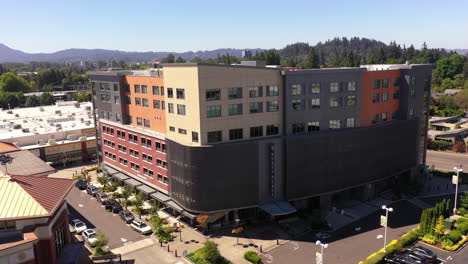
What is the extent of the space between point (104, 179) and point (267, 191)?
3585 centimetres

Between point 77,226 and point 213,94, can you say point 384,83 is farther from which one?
point 77,226

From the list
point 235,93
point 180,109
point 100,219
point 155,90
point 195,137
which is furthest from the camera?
point 155,90

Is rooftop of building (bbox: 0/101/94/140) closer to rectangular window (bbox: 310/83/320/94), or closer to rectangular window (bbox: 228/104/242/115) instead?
rectangular window (bbox: 228/104/242/115)

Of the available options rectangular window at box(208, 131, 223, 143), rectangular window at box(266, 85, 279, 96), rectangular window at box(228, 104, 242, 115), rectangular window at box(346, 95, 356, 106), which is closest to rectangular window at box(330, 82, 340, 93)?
rectangular window at box(346, 95, 356, 106)

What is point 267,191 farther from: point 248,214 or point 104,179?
point 104,179

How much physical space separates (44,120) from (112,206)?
209ft

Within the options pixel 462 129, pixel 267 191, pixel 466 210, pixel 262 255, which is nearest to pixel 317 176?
pixel 267 191

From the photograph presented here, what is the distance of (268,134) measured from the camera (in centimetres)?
5847

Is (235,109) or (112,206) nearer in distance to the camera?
(235,109)

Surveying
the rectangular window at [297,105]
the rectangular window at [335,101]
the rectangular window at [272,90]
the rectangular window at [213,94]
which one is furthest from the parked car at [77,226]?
the rectangular window at [335,101]

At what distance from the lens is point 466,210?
60.1 m

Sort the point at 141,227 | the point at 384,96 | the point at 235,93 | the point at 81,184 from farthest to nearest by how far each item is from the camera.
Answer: the point at 81,184, the point at 384,96, the point at 141,227, the point at 235,93

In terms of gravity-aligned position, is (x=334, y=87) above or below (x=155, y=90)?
above

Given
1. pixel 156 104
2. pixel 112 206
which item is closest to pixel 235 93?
pixel 156 104
